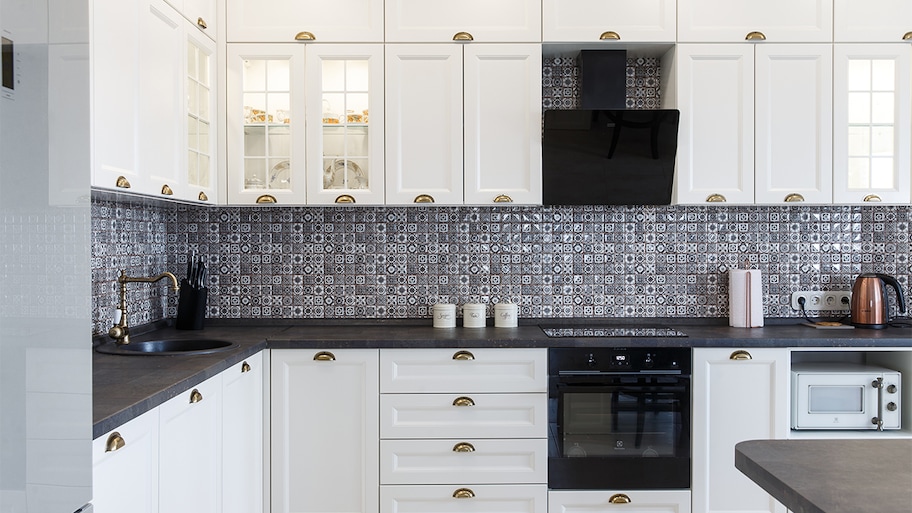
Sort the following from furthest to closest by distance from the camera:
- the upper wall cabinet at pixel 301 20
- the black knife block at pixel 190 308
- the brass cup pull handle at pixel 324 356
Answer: the black knife block at pixel 190 308
the upper wall cabinet at pixel 301 20
the brass cup pull handle at pixel 324 356

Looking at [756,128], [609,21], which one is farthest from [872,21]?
[609,21]

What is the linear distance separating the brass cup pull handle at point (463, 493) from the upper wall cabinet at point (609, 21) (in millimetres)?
1981

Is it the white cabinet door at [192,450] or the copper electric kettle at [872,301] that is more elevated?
the copper electric kettle at [872,301]

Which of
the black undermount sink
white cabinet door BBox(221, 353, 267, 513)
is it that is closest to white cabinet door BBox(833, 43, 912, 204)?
white cabinet door BBox(221, 353, 267, 513)

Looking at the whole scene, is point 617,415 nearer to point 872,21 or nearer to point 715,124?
point 715,124

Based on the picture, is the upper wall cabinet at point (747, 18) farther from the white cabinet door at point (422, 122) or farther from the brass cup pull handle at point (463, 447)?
the brass cup pull handle at point (463, 447)

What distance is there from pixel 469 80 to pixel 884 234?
7.35ft

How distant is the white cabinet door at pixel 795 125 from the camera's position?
3012mm

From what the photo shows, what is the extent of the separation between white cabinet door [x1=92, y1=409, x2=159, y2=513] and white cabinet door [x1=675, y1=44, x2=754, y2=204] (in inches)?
92.4

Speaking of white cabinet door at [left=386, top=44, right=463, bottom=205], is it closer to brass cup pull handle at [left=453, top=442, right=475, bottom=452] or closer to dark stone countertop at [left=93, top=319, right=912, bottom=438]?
dark stone countertop at [left=93, top=319, right=912, bottom=438]

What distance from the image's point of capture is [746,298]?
3178 millimetres

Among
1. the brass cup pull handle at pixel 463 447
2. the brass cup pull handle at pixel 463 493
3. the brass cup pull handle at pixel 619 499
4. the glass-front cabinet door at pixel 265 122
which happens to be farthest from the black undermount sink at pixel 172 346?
the brass cup pull handle at pixel 619 499

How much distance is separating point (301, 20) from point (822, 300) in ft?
9.34

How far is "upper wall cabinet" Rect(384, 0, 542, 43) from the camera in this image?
9.77ft
